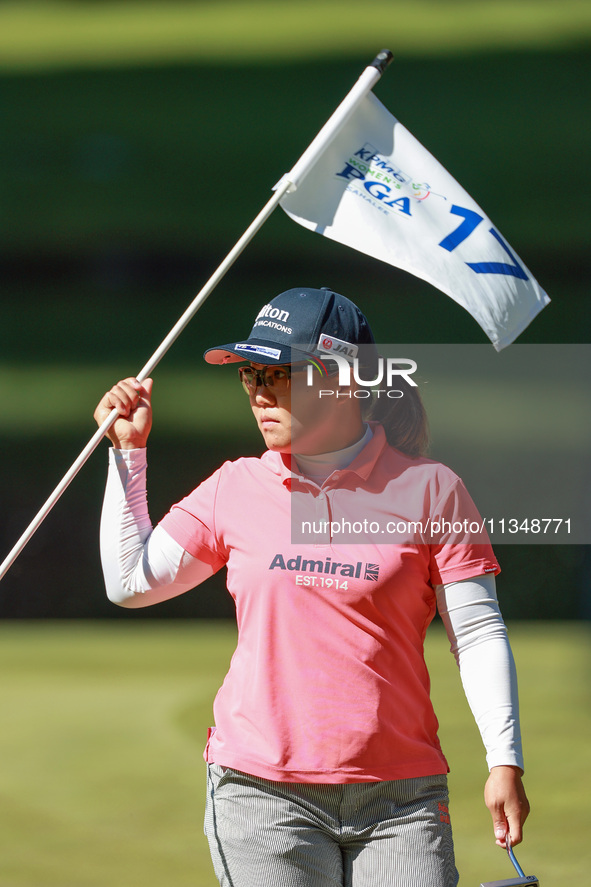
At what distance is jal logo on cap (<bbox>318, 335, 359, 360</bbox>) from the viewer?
1.91 metres

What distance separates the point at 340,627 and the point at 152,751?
1.72 m

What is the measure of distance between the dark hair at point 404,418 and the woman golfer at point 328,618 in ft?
0.15

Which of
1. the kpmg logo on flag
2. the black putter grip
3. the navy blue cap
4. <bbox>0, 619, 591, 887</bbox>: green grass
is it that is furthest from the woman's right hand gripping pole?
<bbox>0, 619, 591, 887</bbox>: green grass

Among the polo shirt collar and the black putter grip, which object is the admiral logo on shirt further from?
the black putter grip

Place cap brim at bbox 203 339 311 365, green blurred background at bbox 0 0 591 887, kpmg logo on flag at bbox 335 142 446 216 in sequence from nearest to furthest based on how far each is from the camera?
cap brim at bbox 203 339 311 365 → kpmg logo on flag at bbox 335 142 446 216 → green blurred background at bbox 0 0 591 887

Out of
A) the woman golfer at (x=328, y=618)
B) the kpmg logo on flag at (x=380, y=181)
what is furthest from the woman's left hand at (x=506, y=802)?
the kpmg logo on flag at (x=380, y=181)

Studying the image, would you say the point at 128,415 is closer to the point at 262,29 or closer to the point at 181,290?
the point at 181,290

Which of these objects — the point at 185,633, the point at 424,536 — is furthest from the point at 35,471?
the point at 424,536

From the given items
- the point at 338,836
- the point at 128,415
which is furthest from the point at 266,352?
the point at 338,836

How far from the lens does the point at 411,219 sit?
211 cm

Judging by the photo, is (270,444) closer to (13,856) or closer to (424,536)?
(424,536)

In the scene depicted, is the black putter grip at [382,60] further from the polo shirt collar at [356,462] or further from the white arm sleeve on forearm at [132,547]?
the white arm sleeve on forearm at [132,547]

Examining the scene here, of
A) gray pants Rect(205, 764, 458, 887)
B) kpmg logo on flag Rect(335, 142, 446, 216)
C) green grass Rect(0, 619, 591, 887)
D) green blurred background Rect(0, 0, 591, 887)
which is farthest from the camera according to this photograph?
green blurred background Rect(0, 0, 591, 887)

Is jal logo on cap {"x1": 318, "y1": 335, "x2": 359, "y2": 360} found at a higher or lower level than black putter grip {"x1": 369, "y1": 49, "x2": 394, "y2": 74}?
lower
